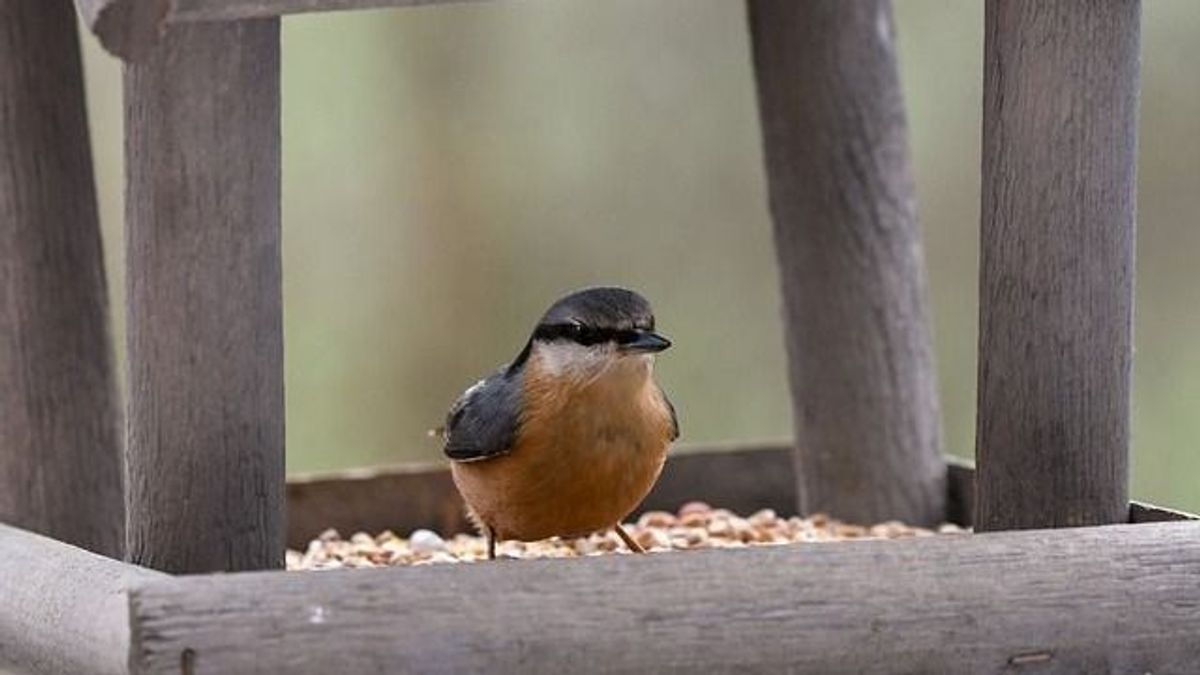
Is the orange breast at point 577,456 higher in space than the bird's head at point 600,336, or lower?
lower

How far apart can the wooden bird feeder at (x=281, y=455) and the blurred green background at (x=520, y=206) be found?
18.9 ft

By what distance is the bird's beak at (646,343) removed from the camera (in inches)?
212

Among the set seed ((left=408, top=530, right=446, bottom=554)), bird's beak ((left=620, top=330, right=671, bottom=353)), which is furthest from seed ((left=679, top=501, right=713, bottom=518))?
bird's beak ((left=620, top=330, right=671, bottom=353))

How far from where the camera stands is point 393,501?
698 cm

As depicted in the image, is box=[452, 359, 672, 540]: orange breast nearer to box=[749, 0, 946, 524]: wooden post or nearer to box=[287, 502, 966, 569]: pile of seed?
box=[287, 502, 966, 569]: pile of seed

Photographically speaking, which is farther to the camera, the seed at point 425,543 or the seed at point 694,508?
the seed at point 694,508

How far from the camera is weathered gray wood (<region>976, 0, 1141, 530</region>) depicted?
5148 millimetres

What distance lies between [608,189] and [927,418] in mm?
4890

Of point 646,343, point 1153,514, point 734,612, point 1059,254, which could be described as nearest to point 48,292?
point 646,343

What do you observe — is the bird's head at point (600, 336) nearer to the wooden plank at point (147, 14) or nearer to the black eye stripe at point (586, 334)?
the black eye stripe at point (586, 334)

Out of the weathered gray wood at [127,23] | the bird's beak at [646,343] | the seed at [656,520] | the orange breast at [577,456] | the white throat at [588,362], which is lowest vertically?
the seed at [656,520]

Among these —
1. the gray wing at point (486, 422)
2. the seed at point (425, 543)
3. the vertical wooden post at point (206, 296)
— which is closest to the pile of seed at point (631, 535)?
the seed at point (425, 543)

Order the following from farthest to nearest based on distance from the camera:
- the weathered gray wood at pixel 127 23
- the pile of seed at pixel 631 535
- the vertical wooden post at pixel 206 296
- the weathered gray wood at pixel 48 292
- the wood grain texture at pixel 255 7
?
the pile of seed at pixel 631 535 < the weathered gray wood at pixel 48 292 < the vertical wooden post at pixel 206 296 < the wood grain texture at pixel 255 7 < the weathered gray wood at pixel 127 23

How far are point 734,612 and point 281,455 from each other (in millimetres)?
981
